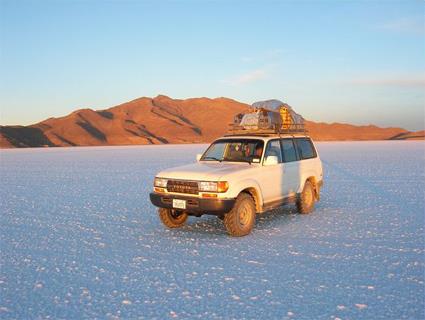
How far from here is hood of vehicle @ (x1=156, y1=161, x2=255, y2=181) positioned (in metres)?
7.57

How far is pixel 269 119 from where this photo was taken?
1036cm

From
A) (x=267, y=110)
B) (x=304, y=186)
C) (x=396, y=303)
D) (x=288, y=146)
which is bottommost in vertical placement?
(x=396, y=303)

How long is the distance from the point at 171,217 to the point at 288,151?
115 inches

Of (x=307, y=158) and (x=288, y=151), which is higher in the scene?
(x=288, y=151)

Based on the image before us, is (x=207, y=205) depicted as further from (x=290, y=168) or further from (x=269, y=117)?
(x=269, y=117)

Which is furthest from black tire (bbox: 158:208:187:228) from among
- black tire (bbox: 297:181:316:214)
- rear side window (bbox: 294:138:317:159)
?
rear side window (bbox: 294:138:317:159)

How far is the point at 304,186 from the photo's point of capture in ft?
32.9

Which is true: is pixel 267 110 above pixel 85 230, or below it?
above

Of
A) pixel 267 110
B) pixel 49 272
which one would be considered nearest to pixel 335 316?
pixel 49 272

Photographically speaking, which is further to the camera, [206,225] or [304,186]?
[304,186]

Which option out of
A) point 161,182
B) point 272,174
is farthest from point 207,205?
point 272,174

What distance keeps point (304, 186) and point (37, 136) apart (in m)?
164

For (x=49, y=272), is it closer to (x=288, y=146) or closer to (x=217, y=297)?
(x=217, y=297)

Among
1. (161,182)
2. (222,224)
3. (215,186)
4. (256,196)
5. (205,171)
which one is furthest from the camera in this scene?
(222,224)
